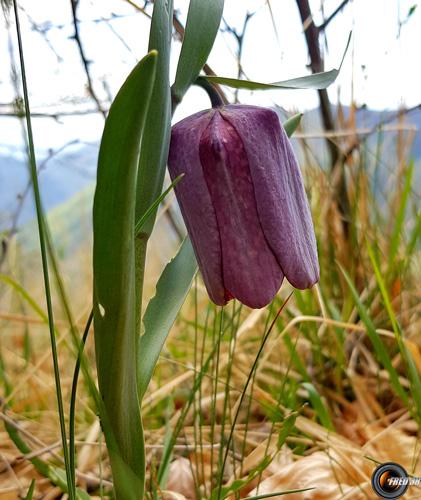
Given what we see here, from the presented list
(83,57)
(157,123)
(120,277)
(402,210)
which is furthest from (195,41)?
(402,210)

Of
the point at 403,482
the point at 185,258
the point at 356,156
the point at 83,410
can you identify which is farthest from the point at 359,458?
Answer: the point at 356,156

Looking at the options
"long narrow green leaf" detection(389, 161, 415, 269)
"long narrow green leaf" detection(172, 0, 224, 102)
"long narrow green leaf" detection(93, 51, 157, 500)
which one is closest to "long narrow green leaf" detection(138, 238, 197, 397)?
"long narrow green leaf" detection(93, 51, 157, 500)

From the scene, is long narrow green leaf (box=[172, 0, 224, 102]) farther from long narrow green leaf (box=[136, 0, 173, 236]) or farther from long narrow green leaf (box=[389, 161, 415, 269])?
long narrow green leaf (box=[389, 161, 415, 269])

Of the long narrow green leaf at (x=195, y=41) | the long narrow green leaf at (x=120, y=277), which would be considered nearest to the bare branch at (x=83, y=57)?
the long narrow green leaf at (x=195, y=41)

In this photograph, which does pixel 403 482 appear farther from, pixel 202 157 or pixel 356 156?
pixel 356 156

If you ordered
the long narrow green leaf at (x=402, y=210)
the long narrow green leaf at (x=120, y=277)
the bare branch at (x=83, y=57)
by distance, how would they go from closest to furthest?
the long narrow green leaf at (x=120, y=277) → the bare branch at (x=83, y=57) → the long narrow green leaf at (x=402, y=210)

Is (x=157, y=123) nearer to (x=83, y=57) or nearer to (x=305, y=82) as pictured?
(x=305, y=82)

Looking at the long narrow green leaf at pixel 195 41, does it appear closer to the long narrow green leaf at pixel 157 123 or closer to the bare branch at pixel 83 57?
the long narrow green leaf at pixel 157 123
